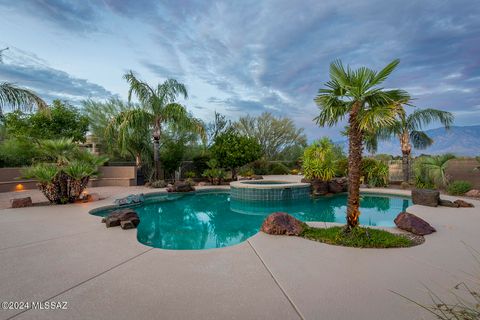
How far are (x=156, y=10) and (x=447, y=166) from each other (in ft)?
42.9

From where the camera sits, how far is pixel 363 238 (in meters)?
4.10

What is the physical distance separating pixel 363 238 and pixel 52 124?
16126 mm

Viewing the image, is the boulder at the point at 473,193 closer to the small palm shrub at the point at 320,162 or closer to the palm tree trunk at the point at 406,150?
the palm tree trunk at the point at 406,150

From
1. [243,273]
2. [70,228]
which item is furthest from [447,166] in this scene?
[70,228]

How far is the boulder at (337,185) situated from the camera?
11.6 m

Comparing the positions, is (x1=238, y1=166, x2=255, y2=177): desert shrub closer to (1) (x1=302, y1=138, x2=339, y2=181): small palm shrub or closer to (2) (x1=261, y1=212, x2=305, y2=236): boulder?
(1) (x1=302, y1=138, x2=339, y2=181): small palm shrub

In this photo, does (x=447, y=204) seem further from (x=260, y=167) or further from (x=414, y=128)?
(x=260, y=167)

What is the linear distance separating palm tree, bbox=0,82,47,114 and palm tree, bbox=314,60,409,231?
7.99m

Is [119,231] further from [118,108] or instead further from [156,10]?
[118,108]

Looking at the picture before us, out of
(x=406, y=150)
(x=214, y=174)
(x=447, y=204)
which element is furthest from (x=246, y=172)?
(x=447, y=204)

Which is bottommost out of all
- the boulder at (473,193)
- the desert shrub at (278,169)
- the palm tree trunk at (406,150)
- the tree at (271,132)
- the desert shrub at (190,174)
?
the boulder at (473,193)

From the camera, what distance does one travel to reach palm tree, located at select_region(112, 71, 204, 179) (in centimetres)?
1281

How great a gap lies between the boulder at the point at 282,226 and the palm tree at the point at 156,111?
990 cm

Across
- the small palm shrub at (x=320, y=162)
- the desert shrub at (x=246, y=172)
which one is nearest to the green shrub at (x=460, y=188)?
the small palm shrub at (x=320, y=162)
